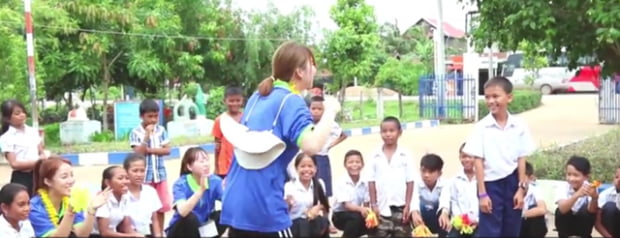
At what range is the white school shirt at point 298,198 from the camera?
5012 mm

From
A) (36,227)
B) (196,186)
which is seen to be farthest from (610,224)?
(36,227)

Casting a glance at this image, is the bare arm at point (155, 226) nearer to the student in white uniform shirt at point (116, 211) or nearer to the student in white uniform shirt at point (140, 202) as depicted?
the student in white uniform shirt at point (140, 202)

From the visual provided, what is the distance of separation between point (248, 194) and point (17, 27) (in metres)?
9.70

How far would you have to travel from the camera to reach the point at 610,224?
4957 millimetres

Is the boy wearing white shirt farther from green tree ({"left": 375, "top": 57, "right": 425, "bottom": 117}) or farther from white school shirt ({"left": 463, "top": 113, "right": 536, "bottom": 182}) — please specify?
green tree ({"left": 375, "top": 57, "right": 425, "bottom": 117})

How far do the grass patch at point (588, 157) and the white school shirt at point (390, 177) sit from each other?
107 inches

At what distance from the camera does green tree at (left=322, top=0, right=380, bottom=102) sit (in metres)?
18.5

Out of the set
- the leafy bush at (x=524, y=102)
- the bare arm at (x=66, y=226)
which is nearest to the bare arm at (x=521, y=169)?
the bare arm at (x=66, y=226)

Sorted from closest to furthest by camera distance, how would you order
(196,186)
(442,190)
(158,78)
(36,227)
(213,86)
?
(36,227) → (196,186) → (442,190) → (158,78) → (213,86)

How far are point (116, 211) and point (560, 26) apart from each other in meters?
4.50

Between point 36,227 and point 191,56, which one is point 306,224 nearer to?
point 36,227

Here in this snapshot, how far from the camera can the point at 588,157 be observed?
7.77 meters

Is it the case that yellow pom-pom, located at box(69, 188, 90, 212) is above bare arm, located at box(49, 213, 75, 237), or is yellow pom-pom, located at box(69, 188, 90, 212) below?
above

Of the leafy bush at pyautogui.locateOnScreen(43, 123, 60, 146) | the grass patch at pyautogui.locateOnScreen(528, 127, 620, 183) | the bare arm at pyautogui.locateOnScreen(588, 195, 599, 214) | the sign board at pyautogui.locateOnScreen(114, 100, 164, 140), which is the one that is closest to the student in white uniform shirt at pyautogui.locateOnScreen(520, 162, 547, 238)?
the bare arm at pyautogui.locateOnScreen(588, 195, 599, 214)
